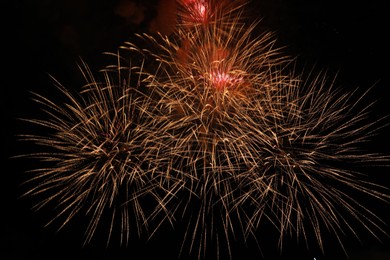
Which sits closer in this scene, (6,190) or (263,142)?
(263,142)

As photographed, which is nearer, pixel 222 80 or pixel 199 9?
pixel 222 80

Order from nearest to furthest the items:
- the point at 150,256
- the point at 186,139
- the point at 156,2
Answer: the point at 186,139 → the point at 156,2 → the point at 150,256

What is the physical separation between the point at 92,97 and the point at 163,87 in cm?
80

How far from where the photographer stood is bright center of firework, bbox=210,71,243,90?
147 inches

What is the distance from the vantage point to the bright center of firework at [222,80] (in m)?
3.74

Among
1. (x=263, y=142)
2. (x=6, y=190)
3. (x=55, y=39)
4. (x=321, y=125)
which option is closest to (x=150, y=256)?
(x=6, y=190)

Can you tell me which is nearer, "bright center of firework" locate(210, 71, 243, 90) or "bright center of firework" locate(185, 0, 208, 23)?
"bright center of firework" locate(210, 71, 243, 90)

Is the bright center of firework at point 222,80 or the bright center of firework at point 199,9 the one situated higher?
the bright center of firework at point 199,9

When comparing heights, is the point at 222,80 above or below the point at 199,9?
below

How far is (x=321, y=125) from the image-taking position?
13.7ft

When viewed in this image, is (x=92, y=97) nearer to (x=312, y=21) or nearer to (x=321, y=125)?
(x=321, y=125)

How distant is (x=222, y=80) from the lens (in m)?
3.75

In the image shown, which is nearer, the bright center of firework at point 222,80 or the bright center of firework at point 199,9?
the bright center of firework at point 222,80

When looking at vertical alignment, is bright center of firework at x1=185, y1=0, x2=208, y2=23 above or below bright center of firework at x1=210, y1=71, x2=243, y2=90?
above
